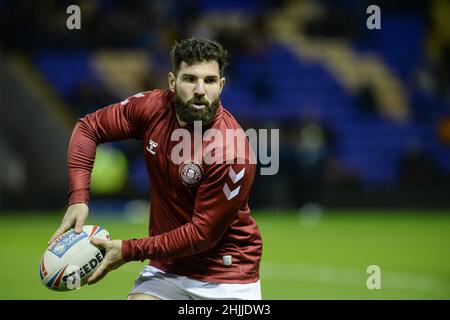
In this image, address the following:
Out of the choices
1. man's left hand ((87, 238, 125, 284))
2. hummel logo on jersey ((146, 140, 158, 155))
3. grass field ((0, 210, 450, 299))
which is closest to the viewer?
man's left hand ((87, 238, 125, 284))

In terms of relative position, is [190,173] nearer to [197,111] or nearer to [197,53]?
[197,111]

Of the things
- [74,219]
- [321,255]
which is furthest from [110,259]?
[321,255]

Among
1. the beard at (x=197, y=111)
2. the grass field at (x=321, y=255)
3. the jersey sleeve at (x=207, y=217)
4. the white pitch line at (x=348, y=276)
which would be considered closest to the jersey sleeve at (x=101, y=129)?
the beard at (x=197, y=111)

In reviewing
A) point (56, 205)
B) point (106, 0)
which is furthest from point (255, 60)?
point (56, 205)

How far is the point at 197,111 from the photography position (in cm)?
497

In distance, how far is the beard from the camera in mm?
4957

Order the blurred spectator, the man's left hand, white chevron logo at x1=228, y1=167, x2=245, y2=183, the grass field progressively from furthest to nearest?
1. the blurred spectator
2. the grass field
3. white chevron logo at x1=228, y1=167, x2=245, y2=183
4. the man's left hand

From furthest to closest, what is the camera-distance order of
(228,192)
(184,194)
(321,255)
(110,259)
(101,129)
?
(321,255) → (101,129) → (184,194) → (228,192) → (110,259)

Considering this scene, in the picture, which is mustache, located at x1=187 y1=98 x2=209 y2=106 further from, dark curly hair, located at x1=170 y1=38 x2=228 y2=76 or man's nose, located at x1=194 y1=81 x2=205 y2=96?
dark curly hair, located at x1=170 y1=38 x2=228 y2=76

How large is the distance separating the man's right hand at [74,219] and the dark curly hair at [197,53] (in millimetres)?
1018

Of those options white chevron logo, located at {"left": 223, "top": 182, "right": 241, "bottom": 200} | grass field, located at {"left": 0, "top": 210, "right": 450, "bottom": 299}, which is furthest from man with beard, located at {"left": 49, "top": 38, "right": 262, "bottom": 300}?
grass field, located at {"left": 0, "top": 210, "right": 450, "bottom": 299}

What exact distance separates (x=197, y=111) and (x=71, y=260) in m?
1.16

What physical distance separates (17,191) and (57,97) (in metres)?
3.91

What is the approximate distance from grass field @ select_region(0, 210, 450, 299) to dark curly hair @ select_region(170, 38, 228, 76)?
→ 163 inches
